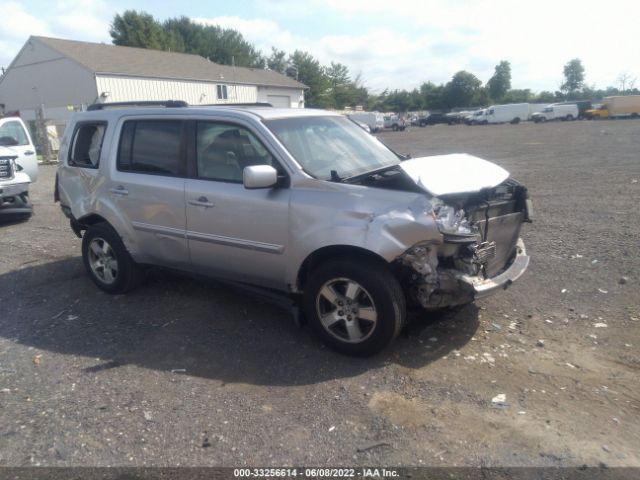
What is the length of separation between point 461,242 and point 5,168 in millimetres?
8926

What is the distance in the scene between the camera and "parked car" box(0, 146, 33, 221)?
9.12 metres

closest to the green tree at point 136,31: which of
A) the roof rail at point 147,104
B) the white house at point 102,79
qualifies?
the white house at point 102,79

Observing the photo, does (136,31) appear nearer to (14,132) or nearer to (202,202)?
(14,132)

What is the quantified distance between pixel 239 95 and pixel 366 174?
39.6m

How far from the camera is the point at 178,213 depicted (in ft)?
15.3

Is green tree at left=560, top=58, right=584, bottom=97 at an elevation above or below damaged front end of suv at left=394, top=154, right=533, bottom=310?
above

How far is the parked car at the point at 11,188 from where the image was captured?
9.12 m

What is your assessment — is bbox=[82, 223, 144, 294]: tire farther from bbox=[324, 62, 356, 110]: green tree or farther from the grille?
bbox=[324, 62, 356, 110]: green tree

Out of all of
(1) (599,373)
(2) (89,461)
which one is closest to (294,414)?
(2) (89,461)

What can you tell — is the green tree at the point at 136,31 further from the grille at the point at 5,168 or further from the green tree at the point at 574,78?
the green tree at the point at 574,78

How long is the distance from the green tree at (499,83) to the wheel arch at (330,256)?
100 metres

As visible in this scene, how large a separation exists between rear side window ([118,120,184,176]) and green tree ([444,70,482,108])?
8995 cm

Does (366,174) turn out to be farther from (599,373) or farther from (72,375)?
(72,375)

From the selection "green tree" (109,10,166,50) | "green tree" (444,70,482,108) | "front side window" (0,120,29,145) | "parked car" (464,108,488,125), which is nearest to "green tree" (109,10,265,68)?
→ "green tree" (109,10,166,50)
